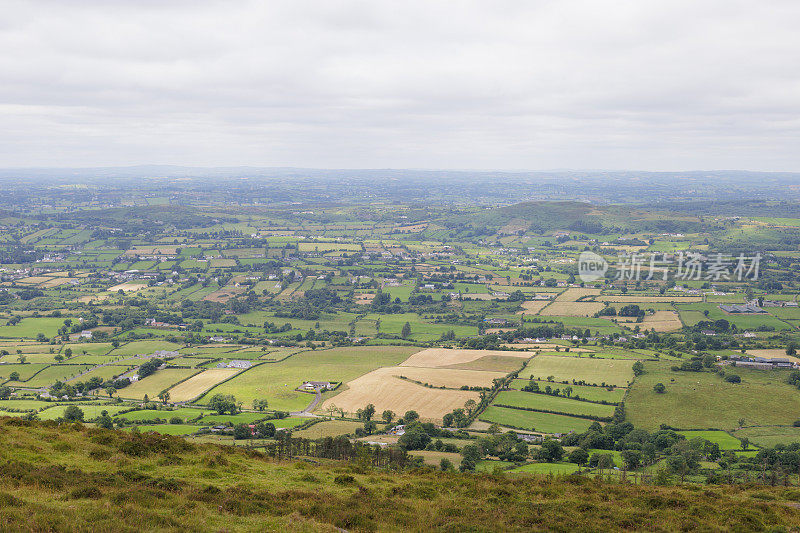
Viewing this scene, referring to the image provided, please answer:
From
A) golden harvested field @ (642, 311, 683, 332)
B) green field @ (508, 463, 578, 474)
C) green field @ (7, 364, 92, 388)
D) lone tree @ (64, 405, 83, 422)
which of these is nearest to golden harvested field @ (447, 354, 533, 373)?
green field @ (508, 463, 578, 474)

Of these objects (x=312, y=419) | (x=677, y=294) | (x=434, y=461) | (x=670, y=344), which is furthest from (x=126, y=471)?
(x=677, y=294)

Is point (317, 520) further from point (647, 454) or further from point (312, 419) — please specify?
point (312, 419)

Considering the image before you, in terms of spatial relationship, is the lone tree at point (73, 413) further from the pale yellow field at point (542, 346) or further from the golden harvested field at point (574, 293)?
the golden harvested field at point (574, 293)

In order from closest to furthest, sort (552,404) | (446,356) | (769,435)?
(769,435)
(552,404)
(446,356)

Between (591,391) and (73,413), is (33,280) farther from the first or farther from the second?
(591,391)

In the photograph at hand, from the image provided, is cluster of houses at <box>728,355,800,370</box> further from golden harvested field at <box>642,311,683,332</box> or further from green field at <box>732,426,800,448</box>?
golden harvested field at <box>642,311,683,332</box>

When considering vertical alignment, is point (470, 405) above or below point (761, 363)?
below

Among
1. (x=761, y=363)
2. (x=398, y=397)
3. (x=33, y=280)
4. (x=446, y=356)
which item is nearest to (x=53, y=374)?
(x=398, y=397)
